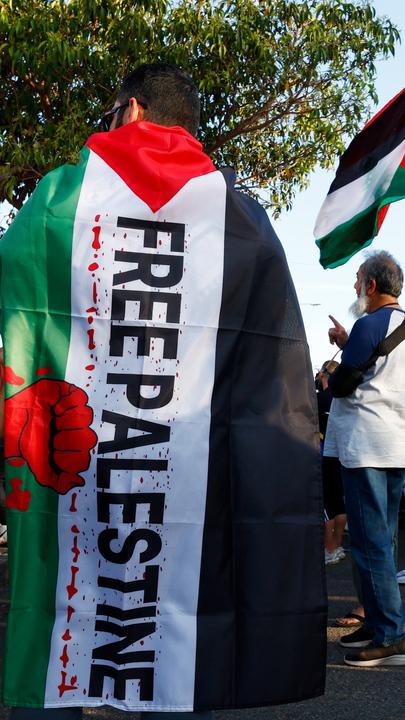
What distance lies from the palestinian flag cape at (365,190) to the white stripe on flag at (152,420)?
1824 mm

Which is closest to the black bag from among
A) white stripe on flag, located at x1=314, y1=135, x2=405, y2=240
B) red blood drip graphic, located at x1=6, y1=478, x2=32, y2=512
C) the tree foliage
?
white stripe on flag, located at x1=314, y1=135, x2=405, y2=240

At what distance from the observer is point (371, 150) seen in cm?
410

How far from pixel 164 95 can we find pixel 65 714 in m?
1.38

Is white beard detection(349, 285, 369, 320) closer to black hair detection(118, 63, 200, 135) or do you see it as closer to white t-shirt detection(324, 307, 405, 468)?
white t-shirt detection(324, 307, 405, 468)

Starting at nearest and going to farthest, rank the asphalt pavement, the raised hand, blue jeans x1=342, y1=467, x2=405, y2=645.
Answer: the asphalt pavement → blue jeans x1=342, y1=467, x2=405, y2=645 → the raised hand

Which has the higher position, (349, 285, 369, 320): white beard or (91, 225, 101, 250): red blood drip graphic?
(349, 285, 369, 320): white beard

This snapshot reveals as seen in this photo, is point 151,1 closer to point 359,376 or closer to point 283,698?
point 359,376

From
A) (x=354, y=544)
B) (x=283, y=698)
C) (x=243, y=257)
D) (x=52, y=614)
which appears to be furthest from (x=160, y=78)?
(x=354, y=544)

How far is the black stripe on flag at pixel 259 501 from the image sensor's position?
198 centimetres

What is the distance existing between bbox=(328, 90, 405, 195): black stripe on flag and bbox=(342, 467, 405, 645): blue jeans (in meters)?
1.32

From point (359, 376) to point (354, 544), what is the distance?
780mm

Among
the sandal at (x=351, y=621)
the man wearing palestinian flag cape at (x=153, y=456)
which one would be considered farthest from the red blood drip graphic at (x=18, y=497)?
the sandal at (x=351, y=621)

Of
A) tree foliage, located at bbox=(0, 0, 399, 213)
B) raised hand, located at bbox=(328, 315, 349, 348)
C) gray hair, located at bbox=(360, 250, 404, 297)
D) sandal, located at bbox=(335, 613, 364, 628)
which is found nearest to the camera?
gray hair, located at bbox=(360, 250, 404, 297)

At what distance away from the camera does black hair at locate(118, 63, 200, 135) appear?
2207 mm
